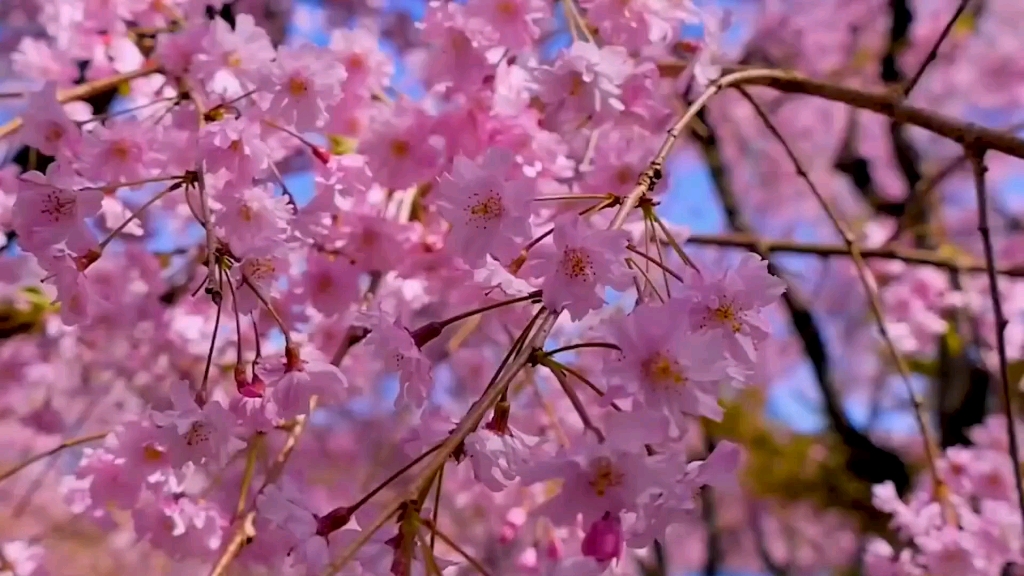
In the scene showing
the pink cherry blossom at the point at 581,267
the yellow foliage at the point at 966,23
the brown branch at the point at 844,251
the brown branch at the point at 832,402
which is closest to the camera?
the pink cherry blossom at the point at 581,267

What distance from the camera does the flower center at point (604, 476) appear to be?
0.59 meters

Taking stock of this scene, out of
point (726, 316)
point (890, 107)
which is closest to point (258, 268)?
point (726, 316)

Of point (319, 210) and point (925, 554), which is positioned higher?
point (925, 554)

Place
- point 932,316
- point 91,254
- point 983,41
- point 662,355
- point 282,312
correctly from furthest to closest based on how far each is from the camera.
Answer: point 983,41 < point 932,316 < point 282,312 < point 91,254 < point 662,355

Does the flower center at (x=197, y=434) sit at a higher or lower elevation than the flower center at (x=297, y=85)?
lower

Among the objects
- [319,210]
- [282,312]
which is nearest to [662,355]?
[319,210]

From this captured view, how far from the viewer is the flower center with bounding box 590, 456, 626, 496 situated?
0.59 metres

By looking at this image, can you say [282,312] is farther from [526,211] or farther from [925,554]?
[925,554]

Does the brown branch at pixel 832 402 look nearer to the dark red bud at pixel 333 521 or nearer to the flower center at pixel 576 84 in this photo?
the flower center at pixel 576 84

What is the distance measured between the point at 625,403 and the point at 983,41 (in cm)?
334

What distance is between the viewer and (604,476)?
0.60 metres

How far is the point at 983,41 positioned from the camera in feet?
11.2

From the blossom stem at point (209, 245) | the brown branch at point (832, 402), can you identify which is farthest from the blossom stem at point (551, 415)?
the brown branch at point (832, 402)

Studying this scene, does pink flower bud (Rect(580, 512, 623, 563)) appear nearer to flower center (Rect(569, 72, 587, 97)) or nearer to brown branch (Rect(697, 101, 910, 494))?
flower center (Rect(569, 72, 587, 97))
